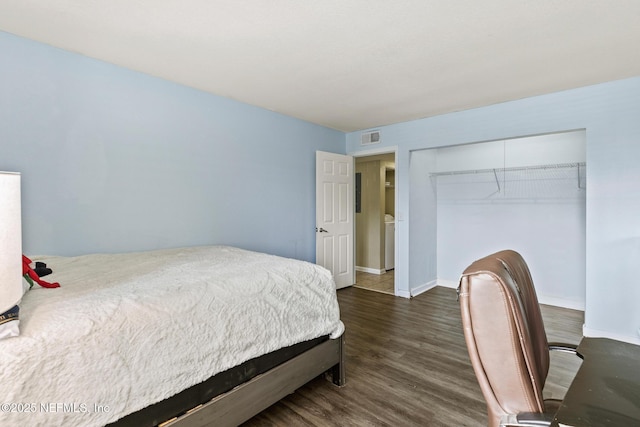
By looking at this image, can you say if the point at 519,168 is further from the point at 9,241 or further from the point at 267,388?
the point at 9,241

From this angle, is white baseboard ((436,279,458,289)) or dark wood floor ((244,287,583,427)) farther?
white baseboard ((436,279,458,289))

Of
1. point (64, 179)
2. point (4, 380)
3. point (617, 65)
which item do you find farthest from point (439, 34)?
point (64, 179)

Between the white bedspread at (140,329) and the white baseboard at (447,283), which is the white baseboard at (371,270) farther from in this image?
the white bedspread at (140,329)

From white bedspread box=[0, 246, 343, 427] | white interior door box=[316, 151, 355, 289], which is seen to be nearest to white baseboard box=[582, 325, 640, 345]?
white bedspread box=[0, 246, 343, 427]

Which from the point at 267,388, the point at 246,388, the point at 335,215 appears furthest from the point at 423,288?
the point at 246,388

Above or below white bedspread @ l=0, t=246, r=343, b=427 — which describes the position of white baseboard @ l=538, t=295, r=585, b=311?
below

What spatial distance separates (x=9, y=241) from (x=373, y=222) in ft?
17.2

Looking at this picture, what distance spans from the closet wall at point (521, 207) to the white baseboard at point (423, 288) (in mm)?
163

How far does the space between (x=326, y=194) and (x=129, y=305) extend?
3354mm

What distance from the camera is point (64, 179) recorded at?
2326 millimetres

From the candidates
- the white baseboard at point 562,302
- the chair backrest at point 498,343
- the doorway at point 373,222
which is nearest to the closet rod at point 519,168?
the doorway at point 373,222

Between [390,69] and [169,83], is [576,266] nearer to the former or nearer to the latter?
[390,69]

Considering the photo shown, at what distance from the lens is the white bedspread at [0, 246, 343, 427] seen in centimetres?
99

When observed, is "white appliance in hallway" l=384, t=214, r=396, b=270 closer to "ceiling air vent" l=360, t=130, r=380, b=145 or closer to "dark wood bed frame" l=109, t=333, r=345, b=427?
"ceiling air vent" l=360, t=130, r=380, b=145
